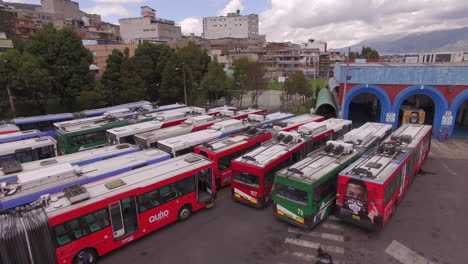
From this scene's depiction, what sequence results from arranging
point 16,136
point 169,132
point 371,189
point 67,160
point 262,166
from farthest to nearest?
point 16,136 → point 169,132 → point 67,160 → point 262,166 → point 371,189

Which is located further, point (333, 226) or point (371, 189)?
point (333, 226)

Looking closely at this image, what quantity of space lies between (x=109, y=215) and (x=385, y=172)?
36.6 feet

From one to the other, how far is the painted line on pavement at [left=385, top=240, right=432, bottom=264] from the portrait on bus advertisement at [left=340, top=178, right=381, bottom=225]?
3.90ft

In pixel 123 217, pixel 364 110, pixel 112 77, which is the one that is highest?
pixel 112 77

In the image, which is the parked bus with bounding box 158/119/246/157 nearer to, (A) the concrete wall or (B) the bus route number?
(B) the bus route number

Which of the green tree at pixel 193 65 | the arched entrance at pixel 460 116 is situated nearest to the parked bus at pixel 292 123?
the arched entrance at pixel 460 116

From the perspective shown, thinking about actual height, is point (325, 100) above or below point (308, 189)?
above

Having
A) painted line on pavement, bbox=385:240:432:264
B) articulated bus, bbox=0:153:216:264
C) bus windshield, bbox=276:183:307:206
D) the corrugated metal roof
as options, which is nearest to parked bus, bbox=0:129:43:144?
articulated bus, bbox=0:153:216:264

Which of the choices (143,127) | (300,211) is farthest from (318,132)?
(143,127)

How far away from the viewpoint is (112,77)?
33094 mm

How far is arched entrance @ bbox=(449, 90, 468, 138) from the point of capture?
25000mm

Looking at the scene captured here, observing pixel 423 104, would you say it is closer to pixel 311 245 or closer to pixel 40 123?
pixel 311 245

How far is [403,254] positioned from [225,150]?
364 inches

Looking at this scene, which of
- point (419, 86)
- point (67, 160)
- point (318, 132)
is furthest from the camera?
point (419, 86)
